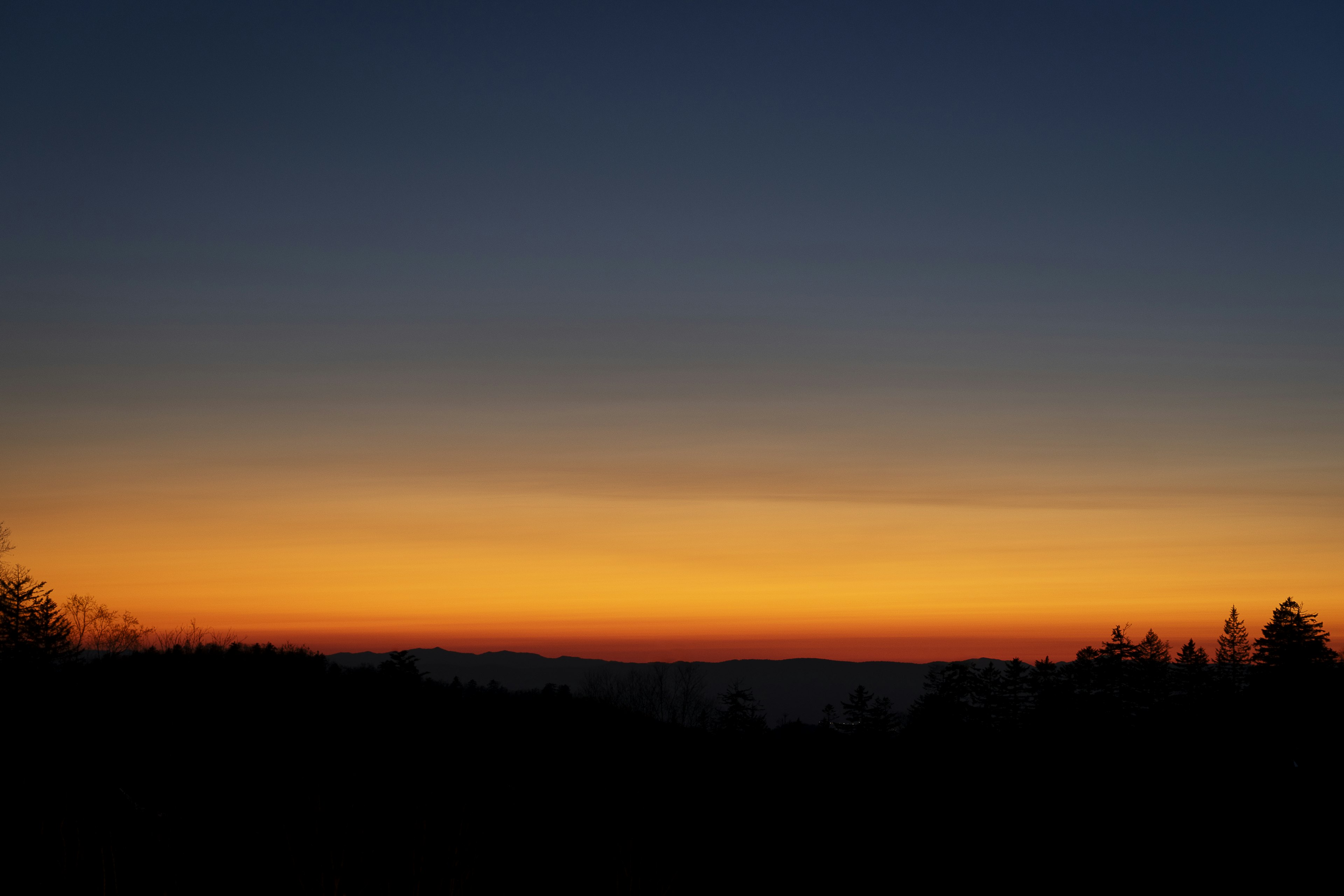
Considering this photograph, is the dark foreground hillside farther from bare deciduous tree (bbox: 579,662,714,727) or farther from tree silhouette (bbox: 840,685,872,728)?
bare deciduous tree (bbox: 579,662,714,727)

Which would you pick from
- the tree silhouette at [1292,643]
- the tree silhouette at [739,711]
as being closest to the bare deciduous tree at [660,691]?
the tree silhouette at [739,711]

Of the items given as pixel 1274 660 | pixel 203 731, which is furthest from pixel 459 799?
pixel 1274 660

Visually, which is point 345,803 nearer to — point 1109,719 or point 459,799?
point 459,799

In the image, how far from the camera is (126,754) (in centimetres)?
1877

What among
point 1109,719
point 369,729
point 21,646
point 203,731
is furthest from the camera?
point 1109,719

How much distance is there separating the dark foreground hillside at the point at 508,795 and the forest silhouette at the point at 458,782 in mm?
96

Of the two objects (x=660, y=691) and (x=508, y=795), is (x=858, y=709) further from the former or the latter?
(x=508, y=795)

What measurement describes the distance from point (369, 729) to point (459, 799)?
11203 millimetres

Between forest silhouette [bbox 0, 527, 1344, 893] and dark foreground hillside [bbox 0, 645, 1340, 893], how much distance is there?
3.8 inches

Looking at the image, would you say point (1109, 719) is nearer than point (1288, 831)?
No

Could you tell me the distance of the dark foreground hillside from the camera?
10445mm

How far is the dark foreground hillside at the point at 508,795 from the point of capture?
1045 centimetres

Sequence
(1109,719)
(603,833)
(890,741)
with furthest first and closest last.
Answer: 1. (1109,719)
2. (890,741)
3. (603,833)

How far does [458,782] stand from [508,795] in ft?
5.81
